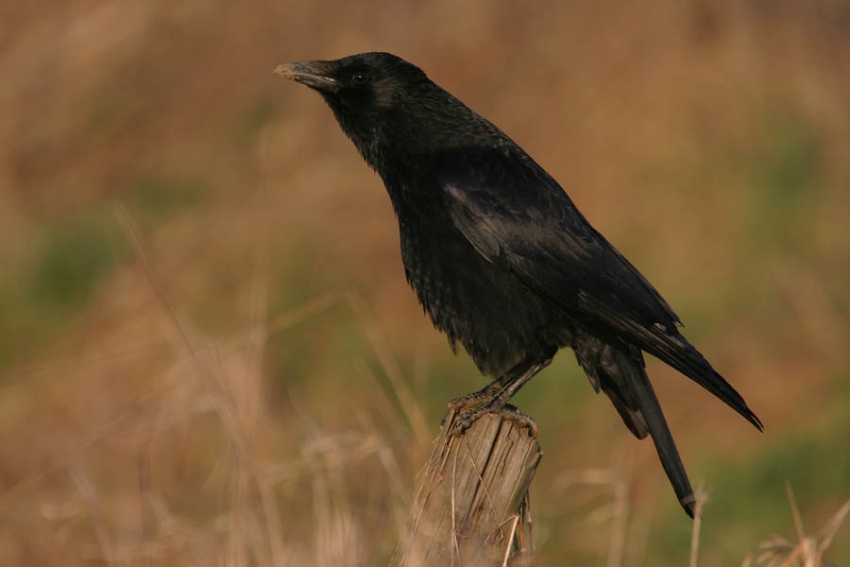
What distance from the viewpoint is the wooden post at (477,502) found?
331 cm

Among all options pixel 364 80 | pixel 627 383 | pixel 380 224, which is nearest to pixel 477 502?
pixel 627 383

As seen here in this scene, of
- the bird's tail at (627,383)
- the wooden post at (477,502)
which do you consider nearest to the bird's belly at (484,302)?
the bird's tail at (627,383)

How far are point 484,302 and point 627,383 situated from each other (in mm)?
598

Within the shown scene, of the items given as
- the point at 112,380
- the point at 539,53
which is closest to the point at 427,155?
the point at 112,380

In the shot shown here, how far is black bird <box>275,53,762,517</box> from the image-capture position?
4578 mm

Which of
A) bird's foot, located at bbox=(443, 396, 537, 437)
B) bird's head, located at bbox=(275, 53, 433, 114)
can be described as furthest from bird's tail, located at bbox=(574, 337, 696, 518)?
bird's head, located at bbox=(275, 53, 433, 114)

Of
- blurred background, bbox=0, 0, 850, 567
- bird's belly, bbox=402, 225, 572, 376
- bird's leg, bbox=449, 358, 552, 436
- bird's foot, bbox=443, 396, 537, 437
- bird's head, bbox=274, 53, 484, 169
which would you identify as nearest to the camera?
bird's foot, bbox=443, 396, 537, 437

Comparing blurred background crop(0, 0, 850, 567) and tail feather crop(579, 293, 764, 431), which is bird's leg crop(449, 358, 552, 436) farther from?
blurred background crop(0, 0, 850, 567)

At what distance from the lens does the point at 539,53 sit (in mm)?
13055

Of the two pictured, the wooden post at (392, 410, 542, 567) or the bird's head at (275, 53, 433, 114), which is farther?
the bird's head at (275, 53, 433, 114)

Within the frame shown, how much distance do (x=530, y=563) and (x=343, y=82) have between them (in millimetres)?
2373

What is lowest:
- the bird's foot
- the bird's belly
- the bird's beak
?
the bird's foot

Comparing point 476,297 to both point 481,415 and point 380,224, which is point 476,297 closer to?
point 481,415

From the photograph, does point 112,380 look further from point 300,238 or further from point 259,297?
point 259,297
